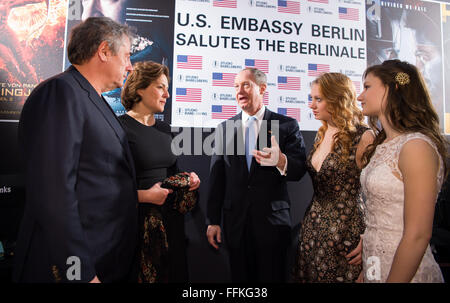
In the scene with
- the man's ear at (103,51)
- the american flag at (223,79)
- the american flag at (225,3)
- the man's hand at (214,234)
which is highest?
the american flag at (225,3)

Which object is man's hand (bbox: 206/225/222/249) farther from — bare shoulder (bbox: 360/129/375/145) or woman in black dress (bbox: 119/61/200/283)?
bare shoulder (bbox: 360/129/375/145)

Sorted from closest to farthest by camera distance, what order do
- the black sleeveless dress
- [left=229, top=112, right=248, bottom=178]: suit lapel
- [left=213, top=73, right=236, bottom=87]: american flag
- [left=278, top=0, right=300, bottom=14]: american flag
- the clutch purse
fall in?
1. the black sleeveless dress
2. the clutch purse
3. [left=229, top=112, right=248, bottom=178]: suit lapel
4. [left=213, top=73, right=236, bottom=87]: american flag
5. [left=278, top=0, right=300, bottom=14]: american flag

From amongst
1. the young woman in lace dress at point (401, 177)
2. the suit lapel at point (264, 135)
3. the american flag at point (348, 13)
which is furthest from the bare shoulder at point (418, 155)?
the american flag at point (348, 13)

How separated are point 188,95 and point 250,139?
76 cm

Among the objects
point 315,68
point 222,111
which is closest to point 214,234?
point 222,111

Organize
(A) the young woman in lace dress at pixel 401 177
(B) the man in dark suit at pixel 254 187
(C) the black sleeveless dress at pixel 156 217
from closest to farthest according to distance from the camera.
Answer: (A) the young woman in lace dress at pixel 401 177
(C) the black sleeveless dress at pixel 156 217
(B) the man in dark suit at pixel 254 187

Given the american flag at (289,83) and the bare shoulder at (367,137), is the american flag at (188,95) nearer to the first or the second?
the american flag at (289,83)

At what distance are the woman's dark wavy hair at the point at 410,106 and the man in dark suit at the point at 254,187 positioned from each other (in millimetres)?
758

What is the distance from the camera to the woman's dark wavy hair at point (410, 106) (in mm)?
1327

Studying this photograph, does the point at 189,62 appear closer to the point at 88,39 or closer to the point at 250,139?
the point at 250,139

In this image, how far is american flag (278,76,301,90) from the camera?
2.74m

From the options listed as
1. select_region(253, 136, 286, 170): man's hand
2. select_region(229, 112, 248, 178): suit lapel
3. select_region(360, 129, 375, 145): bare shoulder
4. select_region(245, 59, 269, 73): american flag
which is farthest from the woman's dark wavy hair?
select_region(245, 59, 269, 73): american flag

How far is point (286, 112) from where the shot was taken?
2746mm
